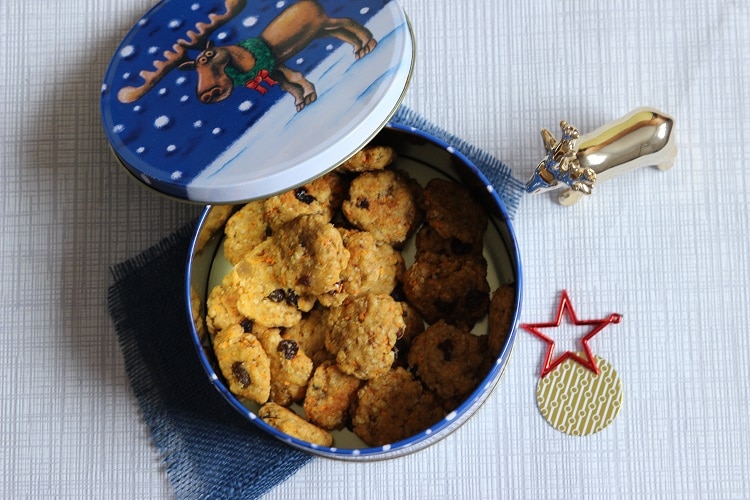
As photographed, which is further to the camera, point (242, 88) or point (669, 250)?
point (669, 250)

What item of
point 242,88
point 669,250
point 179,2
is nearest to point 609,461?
point 669,250

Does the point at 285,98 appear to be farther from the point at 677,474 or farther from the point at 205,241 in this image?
the point at 677,474

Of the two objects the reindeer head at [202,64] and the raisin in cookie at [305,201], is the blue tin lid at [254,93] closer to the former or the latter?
the reindeer head at [202,64]

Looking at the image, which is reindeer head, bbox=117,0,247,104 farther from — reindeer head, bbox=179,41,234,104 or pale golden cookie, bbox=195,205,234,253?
pale golden cookie, bbox=195,205,234,253

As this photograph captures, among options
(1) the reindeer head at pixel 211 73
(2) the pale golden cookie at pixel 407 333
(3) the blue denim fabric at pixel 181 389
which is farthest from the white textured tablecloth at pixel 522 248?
(1) the reindeer head at pixel 211 73

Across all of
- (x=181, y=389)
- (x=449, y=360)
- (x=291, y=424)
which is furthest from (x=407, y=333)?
(x=181, y=389)

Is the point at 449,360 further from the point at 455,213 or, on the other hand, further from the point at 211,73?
the point at 211,73

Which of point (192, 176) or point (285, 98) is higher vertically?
point (285, 98)

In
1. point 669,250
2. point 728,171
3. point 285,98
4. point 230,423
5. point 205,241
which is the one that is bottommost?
point 230,423
